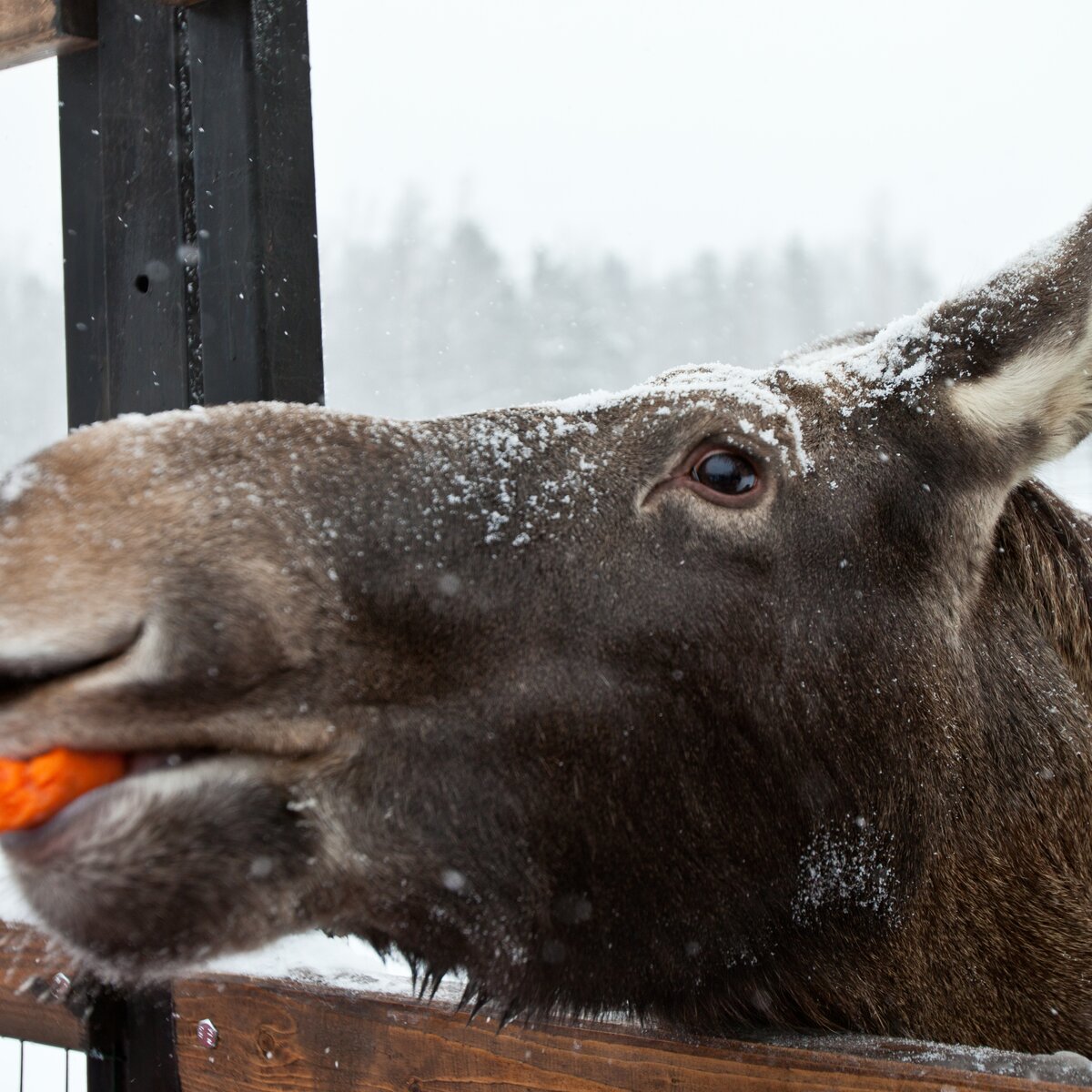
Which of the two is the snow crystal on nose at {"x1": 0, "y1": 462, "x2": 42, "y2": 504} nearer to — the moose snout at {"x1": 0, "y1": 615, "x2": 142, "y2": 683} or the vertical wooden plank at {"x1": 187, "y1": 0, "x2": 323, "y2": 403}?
the moose snout at {"x1": 0, "y1": 615, "x2": 142, "y2": 683}

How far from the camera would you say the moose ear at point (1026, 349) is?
8.30ft

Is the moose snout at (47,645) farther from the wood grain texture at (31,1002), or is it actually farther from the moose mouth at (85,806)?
the wood grain texture at (31,1002)

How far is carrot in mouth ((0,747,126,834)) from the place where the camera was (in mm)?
1645

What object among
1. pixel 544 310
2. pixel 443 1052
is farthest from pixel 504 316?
pixel 443 1052

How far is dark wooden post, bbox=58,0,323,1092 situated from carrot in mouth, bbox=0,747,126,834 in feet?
5.21

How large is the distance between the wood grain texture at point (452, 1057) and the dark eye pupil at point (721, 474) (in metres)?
1.03

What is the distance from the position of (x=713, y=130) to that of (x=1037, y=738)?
3.03m

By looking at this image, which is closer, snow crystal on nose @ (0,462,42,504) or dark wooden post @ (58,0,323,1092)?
snow crystal on nose @ (0,462,42,504)

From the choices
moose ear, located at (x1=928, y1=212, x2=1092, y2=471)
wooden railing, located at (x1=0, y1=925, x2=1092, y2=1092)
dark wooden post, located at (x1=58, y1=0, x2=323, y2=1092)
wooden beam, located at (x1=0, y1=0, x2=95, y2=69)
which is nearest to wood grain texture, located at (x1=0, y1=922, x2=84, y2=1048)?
wooden railing, located at (x1=0, y1=925, x2=1092, y2=1092)

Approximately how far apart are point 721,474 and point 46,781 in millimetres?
1285

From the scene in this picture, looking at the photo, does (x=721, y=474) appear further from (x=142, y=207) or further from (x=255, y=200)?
(x=142, y=207)

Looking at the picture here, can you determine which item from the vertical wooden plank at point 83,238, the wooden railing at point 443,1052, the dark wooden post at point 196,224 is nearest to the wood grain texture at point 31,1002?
the wooden railing at point 443,1052

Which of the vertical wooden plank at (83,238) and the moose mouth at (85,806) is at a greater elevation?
the vertical wooden plank at (83,238)

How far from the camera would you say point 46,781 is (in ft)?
5.43
